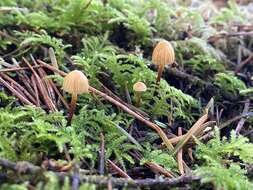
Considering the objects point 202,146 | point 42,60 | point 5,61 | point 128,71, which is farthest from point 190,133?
point 5,61

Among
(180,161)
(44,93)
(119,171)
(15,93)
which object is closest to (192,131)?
(180,161)

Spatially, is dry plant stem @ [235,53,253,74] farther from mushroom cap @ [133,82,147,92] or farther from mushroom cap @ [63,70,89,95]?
mushroom cap @ [63,70,89,95]

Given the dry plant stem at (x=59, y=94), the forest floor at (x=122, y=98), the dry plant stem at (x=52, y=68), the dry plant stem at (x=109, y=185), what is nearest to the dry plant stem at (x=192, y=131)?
the forest floor at (x=122, y=98)

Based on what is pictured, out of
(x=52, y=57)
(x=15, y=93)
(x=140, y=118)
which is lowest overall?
(x=140, y=118)

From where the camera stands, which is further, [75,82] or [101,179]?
[75,82]

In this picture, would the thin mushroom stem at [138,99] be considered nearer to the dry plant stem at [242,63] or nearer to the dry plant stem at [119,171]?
the dry plant stem at [119,171]

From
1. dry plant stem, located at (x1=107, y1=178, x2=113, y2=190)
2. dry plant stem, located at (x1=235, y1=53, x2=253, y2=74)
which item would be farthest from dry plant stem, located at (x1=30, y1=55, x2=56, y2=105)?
dry plant stem, located at (x1=235, y1=53, x2=253, y2=74)

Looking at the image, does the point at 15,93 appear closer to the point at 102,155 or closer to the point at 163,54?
the point at 102,155

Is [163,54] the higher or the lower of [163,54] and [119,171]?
the higher

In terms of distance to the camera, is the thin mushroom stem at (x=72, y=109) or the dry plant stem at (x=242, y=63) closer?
the thin mushroom stem at (x=72, y=109)
